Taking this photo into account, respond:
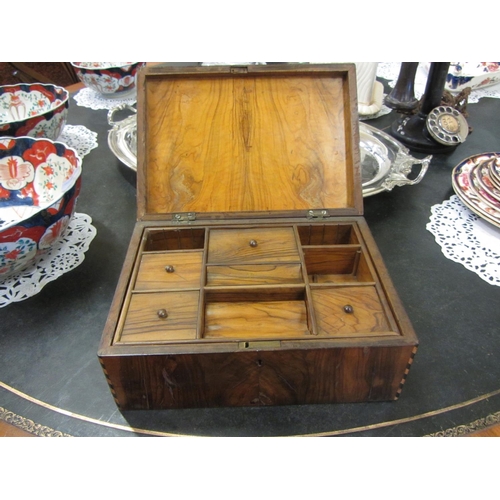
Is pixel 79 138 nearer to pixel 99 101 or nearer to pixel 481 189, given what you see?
pixel 99 101

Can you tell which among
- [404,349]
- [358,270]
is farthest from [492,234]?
[404,349]

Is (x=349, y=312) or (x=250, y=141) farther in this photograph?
(x=250, y=141)

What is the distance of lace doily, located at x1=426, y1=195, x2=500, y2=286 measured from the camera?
1033mm

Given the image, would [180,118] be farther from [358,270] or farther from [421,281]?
[421,281]

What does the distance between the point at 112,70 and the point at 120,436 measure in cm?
133

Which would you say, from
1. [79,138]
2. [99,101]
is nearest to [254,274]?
[79,138]

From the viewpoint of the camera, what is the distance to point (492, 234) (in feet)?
3.64

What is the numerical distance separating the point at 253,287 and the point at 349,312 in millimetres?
181

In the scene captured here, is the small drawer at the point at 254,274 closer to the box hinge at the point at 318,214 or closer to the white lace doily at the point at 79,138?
the box hinge at the point at 318,214

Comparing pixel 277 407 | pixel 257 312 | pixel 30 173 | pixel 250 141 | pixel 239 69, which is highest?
pixel 239 69

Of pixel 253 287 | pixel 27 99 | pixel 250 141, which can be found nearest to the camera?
pixel 253 287

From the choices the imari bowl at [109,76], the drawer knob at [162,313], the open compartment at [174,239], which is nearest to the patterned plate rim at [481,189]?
the open compartment at [174,239]

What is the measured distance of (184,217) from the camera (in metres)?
0.92

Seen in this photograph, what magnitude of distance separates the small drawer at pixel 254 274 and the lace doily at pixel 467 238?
1.58 feet
